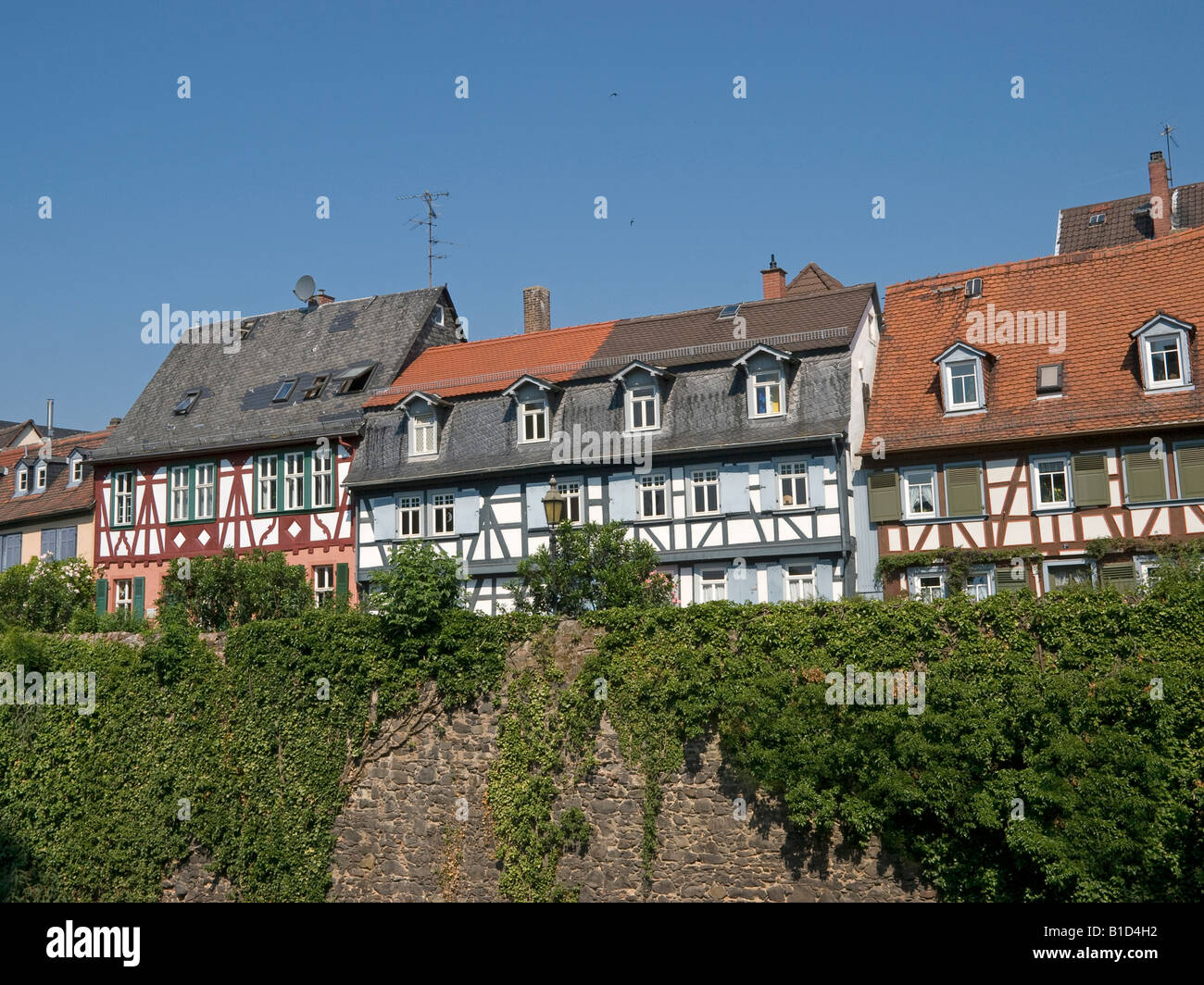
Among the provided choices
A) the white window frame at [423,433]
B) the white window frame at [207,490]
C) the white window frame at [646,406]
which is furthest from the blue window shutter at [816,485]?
the white window frame at [207,490]

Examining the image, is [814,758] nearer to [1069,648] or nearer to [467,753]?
[1069,648]

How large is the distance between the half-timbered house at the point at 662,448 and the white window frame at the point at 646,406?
3 centimetres

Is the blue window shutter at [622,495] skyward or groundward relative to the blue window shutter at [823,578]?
skyward

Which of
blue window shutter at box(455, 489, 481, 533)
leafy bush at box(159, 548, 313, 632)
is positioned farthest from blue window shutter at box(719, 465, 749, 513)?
leafy bush at box(159, 548, 313, 632)

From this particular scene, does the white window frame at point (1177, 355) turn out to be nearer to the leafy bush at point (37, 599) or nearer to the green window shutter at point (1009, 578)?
the green window shutter at point (1009, 578)

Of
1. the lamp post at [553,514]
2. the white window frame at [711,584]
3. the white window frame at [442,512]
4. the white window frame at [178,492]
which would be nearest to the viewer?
the lamp post at [553,514]

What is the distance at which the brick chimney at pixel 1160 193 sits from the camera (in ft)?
128

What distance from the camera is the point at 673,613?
18.2 meters

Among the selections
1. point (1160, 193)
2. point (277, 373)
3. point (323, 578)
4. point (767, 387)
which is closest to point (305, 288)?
point (277, 373)

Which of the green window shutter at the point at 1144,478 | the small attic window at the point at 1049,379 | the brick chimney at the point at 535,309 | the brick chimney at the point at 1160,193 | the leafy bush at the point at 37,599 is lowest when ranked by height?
the leafy bush at the point at 37,599

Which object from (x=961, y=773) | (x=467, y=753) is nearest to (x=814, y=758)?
(x=961, y=773)

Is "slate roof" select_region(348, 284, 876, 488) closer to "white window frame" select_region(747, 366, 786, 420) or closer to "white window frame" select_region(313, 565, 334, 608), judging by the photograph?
"white window frame" select_region(747, 366, 786, 420)

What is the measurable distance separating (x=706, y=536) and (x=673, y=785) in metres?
9.55

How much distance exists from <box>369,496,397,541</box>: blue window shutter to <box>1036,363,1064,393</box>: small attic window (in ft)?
46.6
